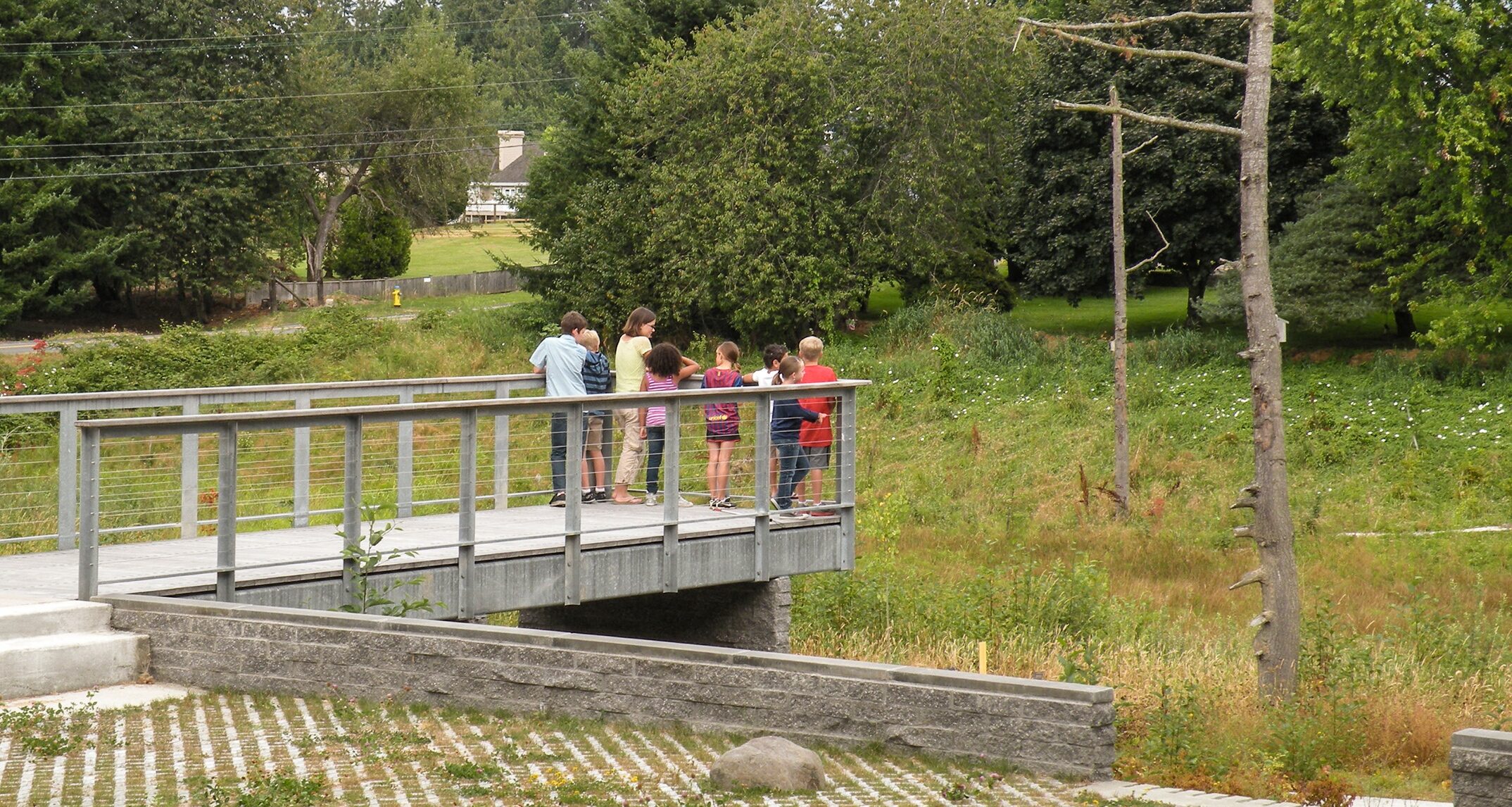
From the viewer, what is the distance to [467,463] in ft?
A: 33.1

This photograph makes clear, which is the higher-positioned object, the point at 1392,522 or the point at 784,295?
the point at 784,295

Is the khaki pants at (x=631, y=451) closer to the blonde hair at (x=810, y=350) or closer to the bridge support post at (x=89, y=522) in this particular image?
the blonde hair at (x=810, y=350)

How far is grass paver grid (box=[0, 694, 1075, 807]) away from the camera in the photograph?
613cm

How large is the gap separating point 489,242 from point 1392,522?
2340 inches

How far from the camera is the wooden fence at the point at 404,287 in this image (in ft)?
174

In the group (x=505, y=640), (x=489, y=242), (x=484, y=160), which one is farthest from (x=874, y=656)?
(x=489, y=242)

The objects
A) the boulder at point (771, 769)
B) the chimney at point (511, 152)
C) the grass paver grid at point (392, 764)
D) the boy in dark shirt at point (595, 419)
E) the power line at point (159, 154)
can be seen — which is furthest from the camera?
the chimney at point (511, 152)

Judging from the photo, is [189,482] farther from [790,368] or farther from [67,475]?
[790,368]

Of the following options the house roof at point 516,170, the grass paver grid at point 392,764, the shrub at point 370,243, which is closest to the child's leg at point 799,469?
the grass paver grid at point 392,764

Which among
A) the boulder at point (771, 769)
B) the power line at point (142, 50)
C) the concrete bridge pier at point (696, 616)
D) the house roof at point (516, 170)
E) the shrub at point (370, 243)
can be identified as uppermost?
the house roof at point (516, 170)

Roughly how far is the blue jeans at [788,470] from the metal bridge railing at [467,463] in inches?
11.2

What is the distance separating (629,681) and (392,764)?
3.98 ft

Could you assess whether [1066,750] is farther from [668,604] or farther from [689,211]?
[689,211]

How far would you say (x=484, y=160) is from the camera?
190 feet
